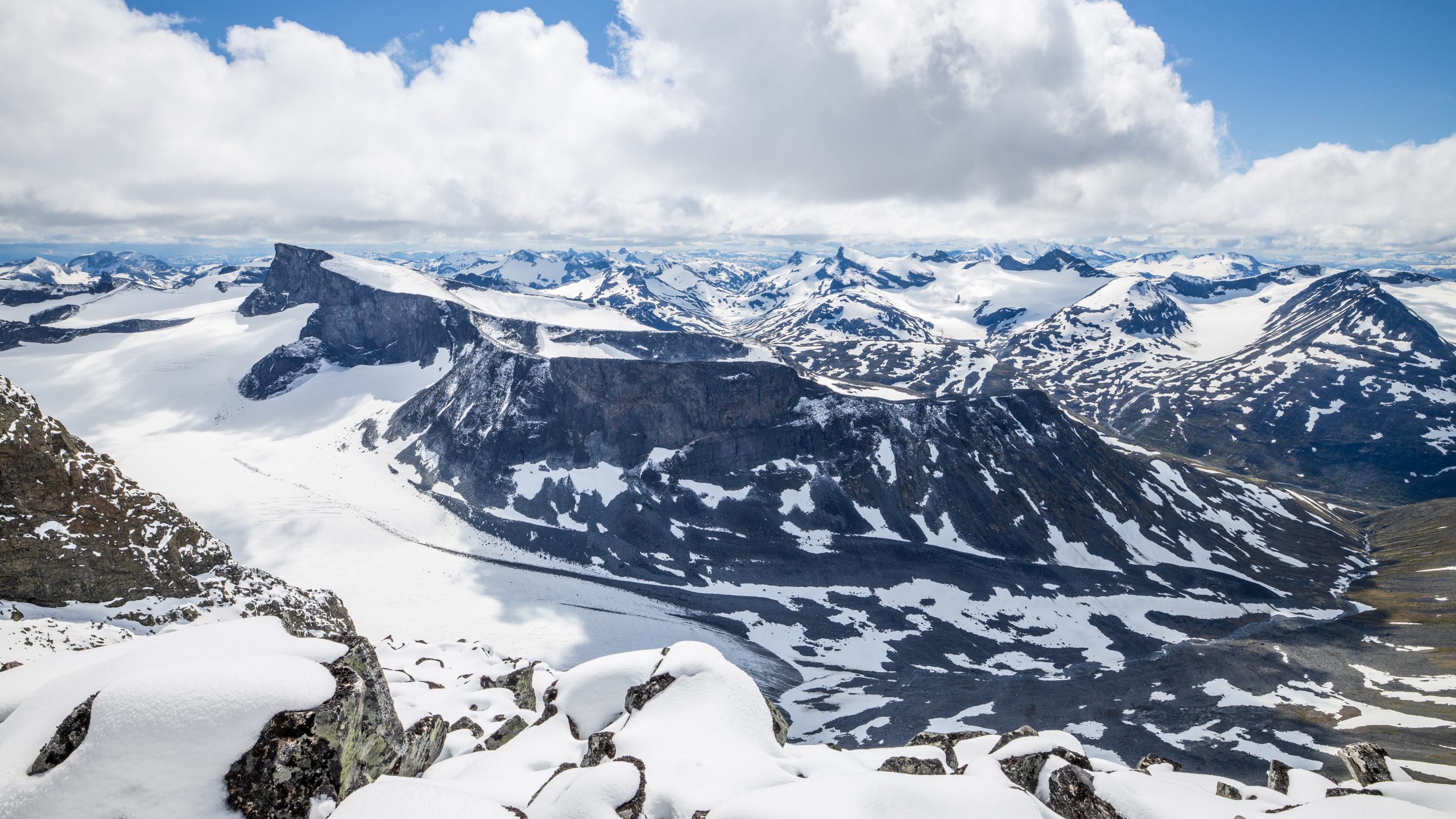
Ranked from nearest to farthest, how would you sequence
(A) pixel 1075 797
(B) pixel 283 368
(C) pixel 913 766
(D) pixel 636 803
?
(D) pixel 636 803
(A) pixel 1075 797
(C) pixel 913 766
(B) pixel 283 368

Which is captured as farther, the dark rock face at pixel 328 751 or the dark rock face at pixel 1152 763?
the dark rock face at pixel 1152 763

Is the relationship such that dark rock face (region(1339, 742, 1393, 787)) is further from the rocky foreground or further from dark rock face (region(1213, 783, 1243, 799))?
dark rock face (region(1213, 783, 1243, 799))

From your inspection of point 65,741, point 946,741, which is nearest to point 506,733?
point 65,741

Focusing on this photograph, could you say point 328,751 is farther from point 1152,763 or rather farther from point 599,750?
point 1152,763

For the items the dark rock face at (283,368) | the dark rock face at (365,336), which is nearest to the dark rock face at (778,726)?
the dark rock face at (365,336)

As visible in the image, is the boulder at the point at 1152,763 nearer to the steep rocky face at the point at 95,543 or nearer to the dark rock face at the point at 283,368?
the steep rocky face at the point at 95,543

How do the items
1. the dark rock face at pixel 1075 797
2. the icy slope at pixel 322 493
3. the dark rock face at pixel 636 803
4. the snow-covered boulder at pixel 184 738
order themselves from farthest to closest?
the icy slope at pixel 322 493 → the dark rock face at pixel 1075 797 → the dark rock face at pixel 636 803 → the snow-covered boulder at pixel 184 738
